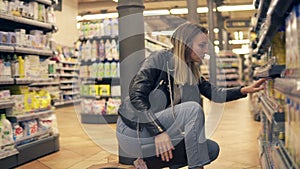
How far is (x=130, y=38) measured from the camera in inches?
129

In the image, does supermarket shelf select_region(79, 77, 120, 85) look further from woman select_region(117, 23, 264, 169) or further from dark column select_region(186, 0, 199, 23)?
woman select_region(117, 23, 264, 169)

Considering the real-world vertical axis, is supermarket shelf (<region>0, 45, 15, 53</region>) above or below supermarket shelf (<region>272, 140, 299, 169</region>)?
above

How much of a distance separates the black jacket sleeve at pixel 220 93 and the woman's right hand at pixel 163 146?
2.02 feet

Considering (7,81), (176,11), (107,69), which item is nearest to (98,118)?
(107,69)

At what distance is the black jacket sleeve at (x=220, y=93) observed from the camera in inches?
86.4

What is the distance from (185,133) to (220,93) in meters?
0.56

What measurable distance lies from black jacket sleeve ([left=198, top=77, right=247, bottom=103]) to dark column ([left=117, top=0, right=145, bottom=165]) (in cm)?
114

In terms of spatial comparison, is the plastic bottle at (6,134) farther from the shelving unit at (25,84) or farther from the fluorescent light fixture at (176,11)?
the fluorescent light fixture at (176,11)

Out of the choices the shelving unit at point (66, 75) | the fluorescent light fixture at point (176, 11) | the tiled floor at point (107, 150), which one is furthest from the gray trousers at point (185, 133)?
the fluorescent light fixture at point (176, 11)

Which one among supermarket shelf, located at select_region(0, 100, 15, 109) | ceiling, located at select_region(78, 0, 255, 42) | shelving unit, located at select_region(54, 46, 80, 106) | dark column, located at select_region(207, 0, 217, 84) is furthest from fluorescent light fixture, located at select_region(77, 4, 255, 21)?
supermarket shelf, located at select_region(0, 100, 15, 109)

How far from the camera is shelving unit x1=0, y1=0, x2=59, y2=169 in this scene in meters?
3.31

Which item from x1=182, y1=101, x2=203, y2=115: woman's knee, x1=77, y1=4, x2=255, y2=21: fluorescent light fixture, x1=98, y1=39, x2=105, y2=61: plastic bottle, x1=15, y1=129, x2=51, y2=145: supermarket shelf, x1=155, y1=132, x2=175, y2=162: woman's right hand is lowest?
x1=15, y1=129, x2=51, y2=145: supermarket shelf

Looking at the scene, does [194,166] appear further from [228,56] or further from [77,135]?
[228,56]

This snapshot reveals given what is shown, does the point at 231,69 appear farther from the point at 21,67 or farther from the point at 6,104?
the point at 6,104
